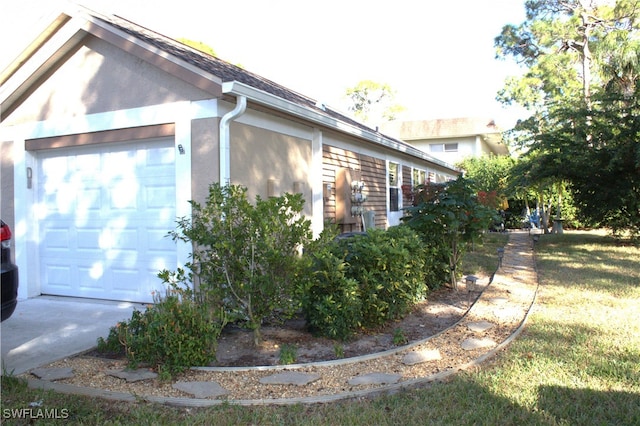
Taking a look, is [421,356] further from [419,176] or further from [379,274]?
[419,176]

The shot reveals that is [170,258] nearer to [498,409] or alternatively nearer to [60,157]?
[60,157]

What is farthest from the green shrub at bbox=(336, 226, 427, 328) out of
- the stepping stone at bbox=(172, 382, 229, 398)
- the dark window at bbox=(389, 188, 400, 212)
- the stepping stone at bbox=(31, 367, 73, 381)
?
the dark window at bbox=(389, 188, 400, 212)

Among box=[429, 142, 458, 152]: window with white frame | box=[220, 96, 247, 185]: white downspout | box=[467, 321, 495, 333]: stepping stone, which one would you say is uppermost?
box=[429, 142, 458, 152]: window with white frame

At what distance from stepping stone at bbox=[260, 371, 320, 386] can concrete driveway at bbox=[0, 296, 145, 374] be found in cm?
207

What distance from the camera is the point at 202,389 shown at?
11.8 ft

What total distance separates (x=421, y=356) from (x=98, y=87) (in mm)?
5540

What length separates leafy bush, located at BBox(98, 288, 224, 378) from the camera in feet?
12.6

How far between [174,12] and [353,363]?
18.7m

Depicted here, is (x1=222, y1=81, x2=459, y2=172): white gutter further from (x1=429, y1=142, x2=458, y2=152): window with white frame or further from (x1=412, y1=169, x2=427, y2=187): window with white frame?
(x1=429, y1=142, x2=458, y2=152): window with white frame

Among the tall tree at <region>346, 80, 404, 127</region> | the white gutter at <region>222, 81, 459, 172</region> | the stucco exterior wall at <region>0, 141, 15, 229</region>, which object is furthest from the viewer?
the tall tree at <region>346, 80, 404, 127</region>

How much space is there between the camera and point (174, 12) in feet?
62.2

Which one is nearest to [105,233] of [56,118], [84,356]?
[56,118]

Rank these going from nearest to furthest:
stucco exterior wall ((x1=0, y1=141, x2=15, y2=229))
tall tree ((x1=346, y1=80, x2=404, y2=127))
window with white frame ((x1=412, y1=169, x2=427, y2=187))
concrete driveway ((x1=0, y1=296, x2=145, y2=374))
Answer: concrete driveway ((x1=0, y1=296, x2=145, y2=374)), stucco exterior wall ((x1=0, y1=141, x2=15, y2=229)), window with white frame ((x1=412, y1=169, x2=427, y2=187)), tall tree ((x1=346, y1=80, x2=404, y2=127))

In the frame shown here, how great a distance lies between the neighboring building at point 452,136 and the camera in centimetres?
2870
